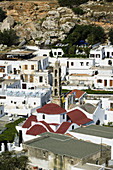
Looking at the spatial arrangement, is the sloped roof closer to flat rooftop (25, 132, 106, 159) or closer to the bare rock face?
flat rooftop (25, 132, 106, 159)

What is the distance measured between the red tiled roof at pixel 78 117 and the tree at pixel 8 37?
137ft

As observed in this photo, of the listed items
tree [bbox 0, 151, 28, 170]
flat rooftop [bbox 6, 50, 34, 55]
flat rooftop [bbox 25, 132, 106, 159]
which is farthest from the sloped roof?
flat rooftop [bbox 6, 50, 34, 55]

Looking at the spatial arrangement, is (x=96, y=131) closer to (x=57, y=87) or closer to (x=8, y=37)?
(x=57, y=87)

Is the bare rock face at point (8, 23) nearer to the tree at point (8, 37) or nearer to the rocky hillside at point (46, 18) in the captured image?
the rocky hillside at point (46, 18)

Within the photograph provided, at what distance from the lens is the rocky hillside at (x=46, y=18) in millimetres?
90369

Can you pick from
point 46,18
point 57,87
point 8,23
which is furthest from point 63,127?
point 8,23

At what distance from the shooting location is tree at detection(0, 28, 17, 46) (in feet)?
295

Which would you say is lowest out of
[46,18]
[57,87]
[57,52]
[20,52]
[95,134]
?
[95,134]

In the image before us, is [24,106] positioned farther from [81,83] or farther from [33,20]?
[33,20]

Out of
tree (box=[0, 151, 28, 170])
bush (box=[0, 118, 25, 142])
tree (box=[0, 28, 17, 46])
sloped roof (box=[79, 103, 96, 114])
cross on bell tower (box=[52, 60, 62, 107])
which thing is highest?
tree (box=[0, 28, 17, 46])

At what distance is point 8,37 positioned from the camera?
90.0m

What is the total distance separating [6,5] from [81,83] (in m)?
49.1

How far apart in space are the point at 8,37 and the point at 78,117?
1698 inches

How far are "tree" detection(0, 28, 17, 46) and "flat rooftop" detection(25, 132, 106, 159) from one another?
48756mm
